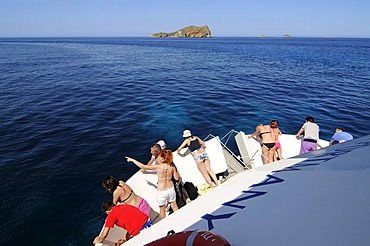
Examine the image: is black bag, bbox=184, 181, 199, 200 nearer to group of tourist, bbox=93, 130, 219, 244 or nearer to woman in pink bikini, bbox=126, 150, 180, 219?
group of tourist, bbox=93, 130, 219, 244

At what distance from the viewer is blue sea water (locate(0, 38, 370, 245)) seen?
7250 mm

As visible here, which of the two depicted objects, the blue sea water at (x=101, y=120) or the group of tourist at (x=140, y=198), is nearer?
the group of tourist at (x=140, y=198)

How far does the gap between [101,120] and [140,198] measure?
10.1 m

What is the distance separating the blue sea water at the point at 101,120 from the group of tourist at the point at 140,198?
2.22 m

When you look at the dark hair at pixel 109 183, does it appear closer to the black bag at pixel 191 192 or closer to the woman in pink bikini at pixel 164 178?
the woman in pink bikini at pixel 164 178

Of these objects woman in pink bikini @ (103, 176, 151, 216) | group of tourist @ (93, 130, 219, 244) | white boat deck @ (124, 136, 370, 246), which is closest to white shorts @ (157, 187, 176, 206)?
group of tourist @ (93, 130, 219, 244)

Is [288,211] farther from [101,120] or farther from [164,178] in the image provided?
[101,120]

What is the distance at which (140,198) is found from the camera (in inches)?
215

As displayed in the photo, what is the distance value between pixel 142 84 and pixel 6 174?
16.6 metres

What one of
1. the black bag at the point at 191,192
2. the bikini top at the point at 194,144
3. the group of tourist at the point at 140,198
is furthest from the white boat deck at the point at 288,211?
the bikini top at the point at 194,144

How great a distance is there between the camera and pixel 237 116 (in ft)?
49.4

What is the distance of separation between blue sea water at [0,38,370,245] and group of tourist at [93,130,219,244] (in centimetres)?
222

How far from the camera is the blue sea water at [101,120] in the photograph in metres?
7.25

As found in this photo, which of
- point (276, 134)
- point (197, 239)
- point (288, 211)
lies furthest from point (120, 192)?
point (276, 134)
